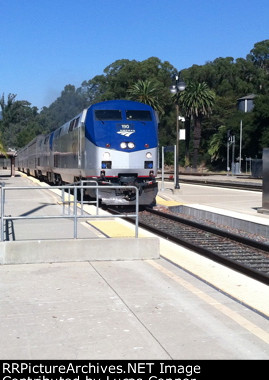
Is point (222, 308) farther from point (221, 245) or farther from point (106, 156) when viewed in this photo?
point (106, 156)

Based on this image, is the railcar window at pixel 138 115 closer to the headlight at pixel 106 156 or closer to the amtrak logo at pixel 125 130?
the amtrak logo at pixel 125 130

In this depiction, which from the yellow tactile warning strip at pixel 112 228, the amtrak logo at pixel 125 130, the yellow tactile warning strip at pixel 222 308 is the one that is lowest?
the yellow tactile warning strip at pixel 222 308

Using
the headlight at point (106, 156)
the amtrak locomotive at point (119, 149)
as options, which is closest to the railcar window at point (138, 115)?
the amtrak locomotive at point (119, 149)

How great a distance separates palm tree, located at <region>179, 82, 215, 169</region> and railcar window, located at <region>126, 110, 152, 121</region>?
68.6 metres

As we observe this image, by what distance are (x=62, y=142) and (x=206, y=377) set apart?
75.1 ft

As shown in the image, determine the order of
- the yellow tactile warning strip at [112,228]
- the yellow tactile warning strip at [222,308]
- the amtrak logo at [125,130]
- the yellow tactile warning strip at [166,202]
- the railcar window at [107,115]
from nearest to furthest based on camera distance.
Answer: the yellow tactile warning strip at [222,308] < the yellow tactile warning strip at [112,228] < the amtrak logo at [125,130] < the railcar window at [107,115] < the yellow tactile warning strip at [166,202]

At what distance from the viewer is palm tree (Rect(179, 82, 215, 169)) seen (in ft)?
294

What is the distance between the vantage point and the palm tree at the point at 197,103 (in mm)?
89750

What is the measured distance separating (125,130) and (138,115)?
962mm

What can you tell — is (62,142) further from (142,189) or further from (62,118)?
(62,118)

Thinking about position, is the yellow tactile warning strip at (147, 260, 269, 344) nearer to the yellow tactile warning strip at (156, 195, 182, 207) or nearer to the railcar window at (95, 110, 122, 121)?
the railcar window at (95, 110, 122, 121)

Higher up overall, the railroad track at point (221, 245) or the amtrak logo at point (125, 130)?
the amtrak logo at point (125, 130)

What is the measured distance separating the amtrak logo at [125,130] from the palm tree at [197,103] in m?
69.5

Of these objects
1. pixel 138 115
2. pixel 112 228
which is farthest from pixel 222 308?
pixel 138 115
